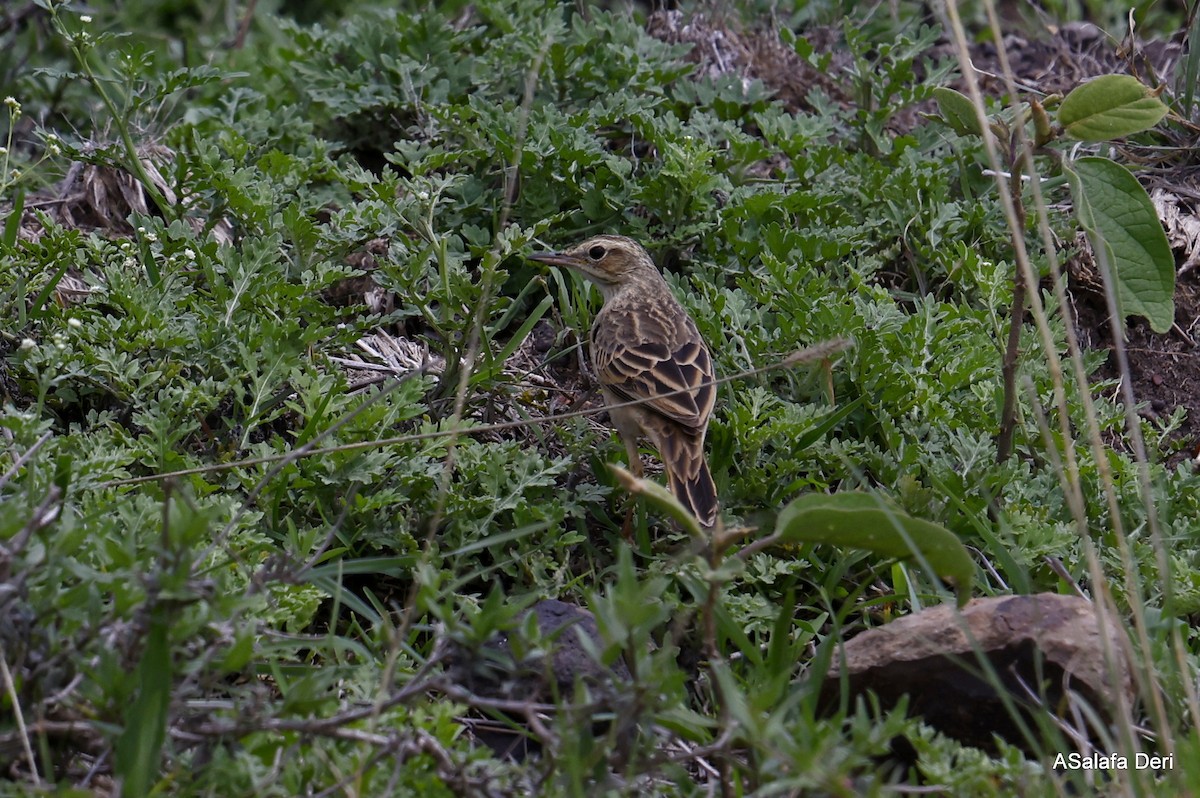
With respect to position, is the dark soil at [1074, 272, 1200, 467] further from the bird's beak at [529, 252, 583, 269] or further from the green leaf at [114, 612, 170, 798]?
the green leaf at [114, 612, 170, 798]

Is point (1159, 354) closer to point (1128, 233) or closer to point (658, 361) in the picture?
point (1128, 233)

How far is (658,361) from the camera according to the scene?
5477 millimetres

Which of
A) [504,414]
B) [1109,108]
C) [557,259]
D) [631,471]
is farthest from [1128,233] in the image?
[504,414]

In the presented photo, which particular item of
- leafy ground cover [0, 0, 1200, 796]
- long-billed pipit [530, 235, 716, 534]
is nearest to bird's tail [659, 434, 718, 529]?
long-billed pipit [530, 235, 716, 534]

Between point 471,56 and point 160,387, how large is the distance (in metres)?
3.09

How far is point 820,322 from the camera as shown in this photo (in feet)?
18.1

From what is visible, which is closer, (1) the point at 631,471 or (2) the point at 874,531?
(2) the point at 874,531

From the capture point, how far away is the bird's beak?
5.98 metres

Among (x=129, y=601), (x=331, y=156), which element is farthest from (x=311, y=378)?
(x=331, y=156)

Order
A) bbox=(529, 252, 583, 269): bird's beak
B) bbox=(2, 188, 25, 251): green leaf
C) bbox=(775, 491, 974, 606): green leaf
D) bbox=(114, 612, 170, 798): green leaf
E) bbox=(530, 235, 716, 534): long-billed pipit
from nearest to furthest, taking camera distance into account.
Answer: bbox=(114, 612, 170, 798): green leaf → bbox=(775, 491, 974, 606): green leaf → bbox=(530, 235, 716, 534): long-billed pipit → bbox=(2, 188, 25, 251): green leaf → bbox=(529, 252, 583, 269): bird's beak

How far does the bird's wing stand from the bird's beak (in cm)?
37

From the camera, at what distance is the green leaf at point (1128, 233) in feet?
14.7

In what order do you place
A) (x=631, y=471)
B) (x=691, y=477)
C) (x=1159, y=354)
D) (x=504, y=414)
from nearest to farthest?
(x=691, y=477) → (x=631, y=471) → (x=504, y=414) → (x=1159, y=354)

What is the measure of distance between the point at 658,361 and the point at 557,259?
0.86 meters
